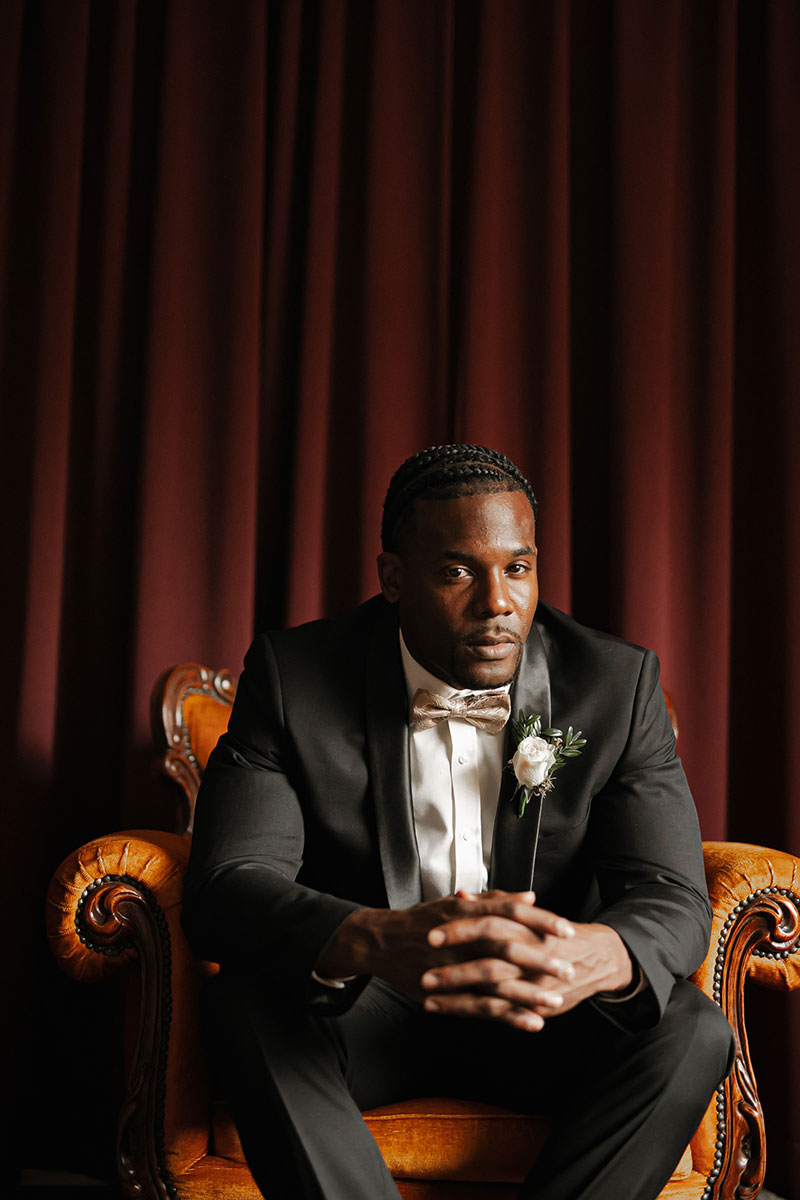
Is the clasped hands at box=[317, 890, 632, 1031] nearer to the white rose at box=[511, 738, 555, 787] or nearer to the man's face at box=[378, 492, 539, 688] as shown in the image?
the white rose at box=[511, 738, 555, 787]

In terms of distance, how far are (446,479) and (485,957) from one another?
2.95 ft

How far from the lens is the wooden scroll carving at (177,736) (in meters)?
2.60

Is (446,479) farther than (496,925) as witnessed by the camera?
Yes

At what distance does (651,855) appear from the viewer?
6.31ft

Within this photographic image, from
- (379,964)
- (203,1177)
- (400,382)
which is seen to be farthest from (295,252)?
(203,1177)

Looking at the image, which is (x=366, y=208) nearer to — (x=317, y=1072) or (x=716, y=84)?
(x=716, y=84)

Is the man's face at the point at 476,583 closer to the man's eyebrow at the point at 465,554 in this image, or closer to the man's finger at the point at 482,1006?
the man's eyebrow at the point at 465,554

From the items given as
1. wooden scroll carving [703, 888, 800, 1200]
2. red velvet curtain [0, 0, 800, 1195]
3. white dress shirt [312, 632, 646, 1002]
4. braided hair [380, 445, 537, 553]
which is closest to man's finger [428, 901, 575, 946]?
white dress shirt [312, 632, 646, 1002]

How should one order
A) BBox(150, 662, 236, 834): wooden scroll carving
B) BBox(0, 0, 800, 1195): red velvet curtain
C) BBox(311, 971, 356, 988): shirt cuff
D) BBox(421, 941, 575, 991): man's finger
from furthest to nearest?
BBox(0, 0, 800, 1195): red velvet curtain
BBox(150, 662, 236, 834): wooden scroll carving
BBox(311, 971, 356, 988): shirt cuff
BBox(421, 941, 575, 991): man's finger

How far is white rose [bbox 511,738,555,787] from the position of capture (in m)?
1.91

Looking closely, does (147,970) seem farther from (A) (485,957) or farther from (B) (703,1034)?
(B) (703,1034)

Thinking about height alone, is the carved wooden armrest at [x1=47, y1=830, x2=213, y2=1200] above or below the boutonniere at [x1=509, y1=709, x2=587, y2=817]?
below

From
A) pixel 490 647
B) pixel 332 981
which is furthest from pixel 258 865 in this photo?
pixel 490 647

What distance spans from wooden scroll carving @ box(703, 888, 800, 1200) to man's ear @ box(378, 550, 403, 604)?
0.91 metres
